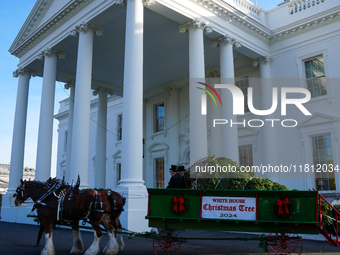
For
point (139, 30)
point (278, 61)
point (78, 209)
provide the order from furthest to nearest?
point (278, 61) < point (139, 30) < point (78, 209)

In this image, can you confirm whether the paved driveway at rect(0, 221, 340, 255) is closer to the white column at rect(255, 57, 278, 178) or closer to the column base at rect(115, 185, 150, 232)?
the column base at rect(115, 185, 150, 232)

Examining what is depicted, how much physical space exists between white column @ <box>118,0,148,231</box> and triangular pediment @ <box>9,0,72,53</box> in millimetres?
5362

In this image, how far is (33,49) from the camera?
18031 millimetres

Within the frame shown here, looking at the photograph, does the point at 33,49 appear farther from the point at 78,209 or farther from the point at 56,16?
the point at 78,209

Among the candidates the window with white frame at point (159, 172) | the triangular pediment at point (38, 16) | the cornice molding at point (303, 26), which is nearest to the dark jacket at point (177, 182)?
the triangular pediment at point (38, 16)

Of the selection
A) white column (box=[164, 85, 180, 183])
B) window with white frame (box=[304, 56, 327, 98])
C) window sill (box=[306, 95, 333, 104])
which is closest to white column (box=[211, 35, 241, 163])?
window with white frame (box=[304, 56, 327, 98])

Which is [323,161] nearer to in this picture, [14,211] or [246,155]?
[246,155]

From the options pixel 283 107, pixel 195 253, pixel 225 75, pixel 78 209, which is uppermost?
pixel 225 75

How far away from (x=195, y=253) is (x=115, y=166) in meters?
18.8

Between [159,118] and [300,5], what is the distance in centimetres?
1128

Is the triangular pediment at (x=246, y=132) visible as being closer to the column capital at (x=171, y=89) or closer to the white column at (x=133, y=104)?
the column capital at (x=171, y=89)

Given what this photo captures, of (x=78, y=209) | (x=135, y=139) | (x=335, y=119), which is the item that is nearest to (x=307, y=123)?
(x=335, y=119)

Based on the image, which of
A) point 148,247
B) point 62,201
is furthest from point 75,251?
point 148,247

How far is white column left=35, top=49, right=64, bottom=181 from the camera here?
1553 cm
